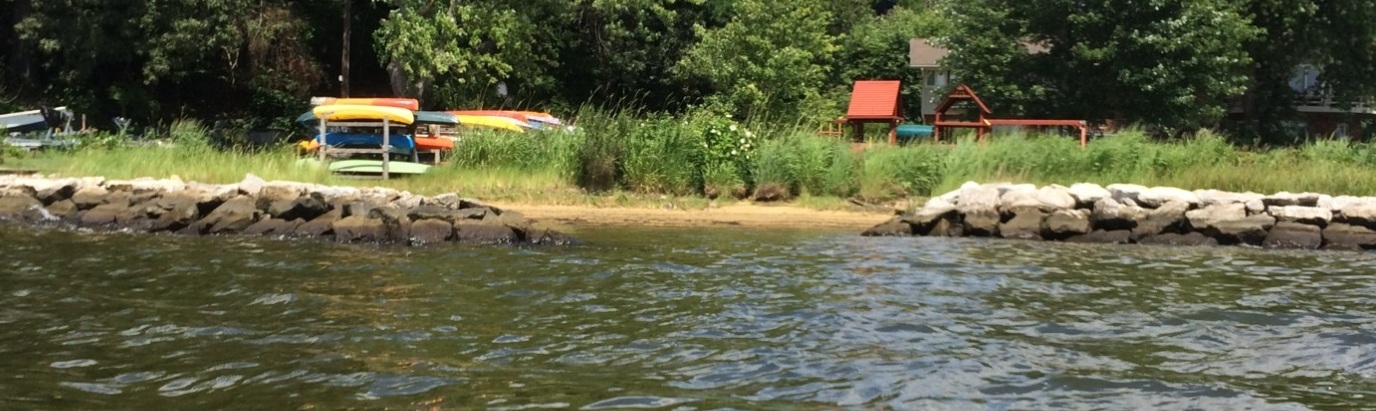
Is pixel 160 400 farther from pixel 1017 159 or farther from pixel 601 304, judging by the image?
pixel 1017 159

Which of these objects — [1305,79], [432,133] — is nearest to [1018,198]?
[432,133]

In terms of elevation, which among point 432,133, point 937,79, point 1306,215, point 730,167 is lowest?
point 1306,215

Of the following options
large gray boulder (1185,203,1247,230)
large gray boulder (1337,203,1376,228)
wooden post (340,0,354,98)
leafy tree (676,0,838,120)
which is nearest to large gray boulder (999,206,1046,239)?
large gray boulder (1185,203,1247,230)

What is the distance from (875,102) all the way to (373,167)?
442 inches

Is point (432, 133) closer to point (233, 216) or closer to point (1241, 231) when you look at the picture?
point (233, 216)

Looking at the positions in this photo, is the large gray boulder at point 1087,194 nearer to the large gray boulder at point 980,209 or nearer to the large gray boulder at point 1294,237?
the large gray boulder at point 980,209

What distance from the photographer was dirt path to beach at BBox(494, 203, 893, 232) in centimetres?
1611

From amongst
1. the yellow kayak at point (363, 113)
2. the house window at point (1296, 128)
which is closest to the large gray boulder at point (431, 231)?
the yellow kayak at point (363, 113)

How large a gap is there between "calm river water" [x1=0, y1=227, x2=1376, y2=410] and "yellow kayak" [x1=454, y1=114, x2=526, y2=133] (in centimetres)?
966

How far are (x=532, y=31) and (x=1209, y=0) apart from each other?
16.4 metres

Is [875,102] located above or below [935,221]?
above

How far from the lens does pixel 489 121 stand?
77.3 feet

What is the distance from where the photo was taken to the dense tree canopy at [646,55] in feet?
93.5

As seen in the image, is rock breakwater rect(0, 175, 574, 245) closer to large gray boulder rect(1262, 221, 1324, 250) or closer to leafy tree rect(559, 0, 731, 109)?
large gray boulder rect(1262, 221, 1324, 250)
